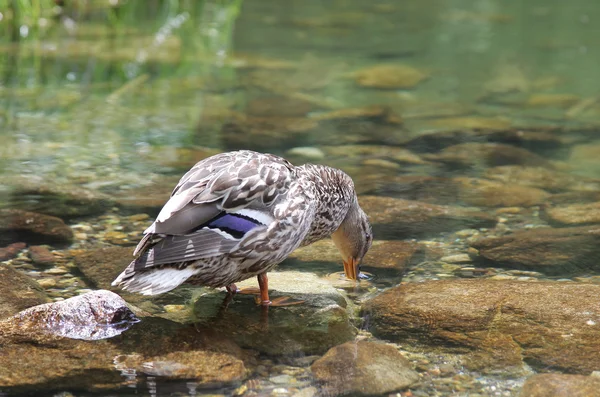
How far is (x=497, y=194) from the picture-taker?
6.78 metres

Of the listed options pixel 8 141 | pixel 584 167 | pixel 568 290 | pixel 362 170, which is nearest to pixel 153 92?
pixel 8 141

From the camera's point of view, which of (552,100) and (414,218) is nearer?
(414,218)

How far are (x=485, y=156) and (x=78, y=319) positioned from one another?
16.8 feet

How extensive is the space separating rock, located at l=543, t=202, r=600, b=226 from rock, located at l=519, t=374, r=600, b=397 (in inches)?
104

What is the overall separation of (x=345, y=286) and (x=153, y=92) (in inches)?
223

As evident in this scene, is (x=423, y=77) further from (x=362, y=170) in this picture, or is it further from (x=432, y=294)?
(x=432, y=294)

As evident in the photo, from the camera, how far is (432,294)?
454 cm

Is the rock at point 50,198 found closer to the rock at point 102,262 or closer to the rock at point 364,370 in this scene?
the rock at point 102,262

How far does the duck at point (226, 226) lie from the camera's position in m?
3.91

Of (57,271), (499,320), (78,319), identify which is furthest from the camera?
(57,271)

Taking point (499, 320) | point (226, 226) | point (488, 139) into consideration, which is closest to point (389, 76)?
point (488, 139)

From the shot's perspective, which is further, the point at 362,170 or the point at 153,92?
the point at 153,92

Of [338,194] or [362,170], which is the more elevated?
[338,194]

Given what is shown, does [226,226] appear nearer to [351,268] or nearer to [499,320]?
[351,268]
